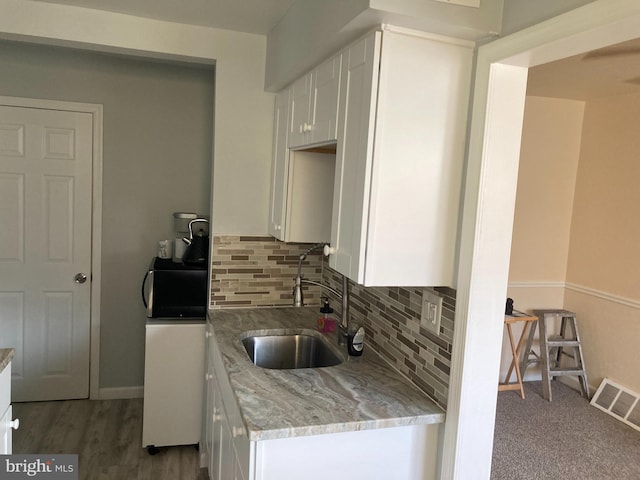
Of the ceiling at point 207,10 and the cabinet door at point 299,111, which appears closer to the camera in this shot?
the cabinet door at point 299,111


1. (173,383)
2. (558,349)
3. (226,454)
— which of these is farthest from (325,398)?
(558,349)

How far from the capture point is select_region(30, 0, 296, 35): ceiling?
7.61 ft

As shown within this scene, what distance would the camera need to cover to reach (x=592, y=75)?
325cm

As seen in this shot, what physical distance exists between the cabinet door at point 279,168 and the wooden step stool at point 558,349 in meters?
2.40

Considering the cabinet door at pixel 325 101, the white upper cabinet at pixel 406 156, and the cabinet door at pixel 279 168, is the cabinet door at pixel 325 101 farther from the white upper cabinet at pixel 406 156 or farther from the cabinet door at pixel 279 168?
the cabinet door at pixel 279 168

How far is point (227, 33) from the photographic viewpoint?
2.71 meters

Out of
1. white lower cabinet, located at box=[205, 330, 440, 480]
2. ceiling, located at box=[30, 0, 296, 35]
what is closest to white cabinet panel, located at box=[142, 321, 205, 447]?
white lower cabinet, located at box=[205, 330, 440, 480]

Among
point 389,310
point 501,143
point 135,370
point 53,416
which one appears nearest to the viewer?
point 501,143

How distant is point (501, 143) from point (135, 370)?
3.09 meters

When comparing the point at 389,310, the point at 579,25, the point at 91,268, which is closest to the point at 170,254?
the point at 91,268

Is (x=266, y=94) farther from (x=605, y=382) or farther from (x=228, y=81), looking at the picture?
(x=605, y=382)

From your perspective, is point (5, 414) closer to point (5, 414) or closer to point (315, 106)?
point (5, 414)

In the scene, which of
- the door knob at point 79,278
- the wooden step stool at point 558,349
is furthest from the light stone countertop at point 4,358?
the wooden step stool at point 558,349

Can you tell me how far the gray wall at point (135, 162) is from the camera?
3385 mm
